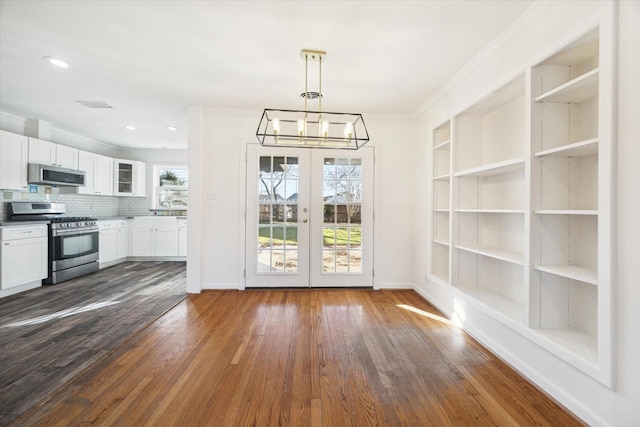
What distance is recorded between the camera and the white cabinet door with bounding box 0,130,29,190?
13.2 feet

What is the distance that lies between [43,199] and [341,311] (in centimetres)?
537

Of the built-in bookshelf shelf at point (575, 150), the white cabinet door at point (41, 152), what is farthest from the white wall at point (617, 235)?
the white cabinet door at point (41, 152)

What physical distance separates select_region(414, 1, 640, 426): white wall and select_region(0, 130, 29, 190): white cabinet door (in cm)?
589

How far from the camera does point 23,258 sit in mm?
3963

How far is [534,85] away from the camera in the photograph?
77.5 inches

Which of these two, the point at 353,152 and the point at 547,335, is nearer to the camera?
the point at 547,335

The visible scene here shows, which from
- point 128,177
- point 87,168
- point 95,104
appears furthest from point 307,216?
point 128,177

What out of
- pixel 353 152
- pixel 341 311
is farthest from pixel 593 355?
pixel 353 152

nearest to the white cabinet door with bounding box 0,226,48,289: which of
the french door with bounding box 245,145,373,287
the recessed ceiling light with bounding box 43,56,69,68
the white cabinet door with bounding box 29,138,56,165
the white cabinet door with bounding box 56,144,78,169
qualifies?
the white cabinet door with bounding box 29,138,56,165

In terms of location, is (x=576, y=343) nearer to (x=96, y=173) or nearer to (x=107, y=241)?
(x=107, y=241)

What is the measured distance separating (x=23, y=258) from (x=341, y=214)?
4.37 meters

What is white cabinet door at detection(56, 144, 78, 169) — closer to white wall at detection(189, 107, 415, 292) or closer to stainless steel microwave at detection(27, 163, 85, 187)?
stainless steel microwave at detection(27, 163, 85, 187)

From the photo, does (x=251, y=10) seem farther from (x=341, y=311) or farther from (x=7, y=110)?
(x=7, y=110)

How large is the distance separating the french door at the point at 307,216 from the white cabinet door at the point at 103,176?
3698 mm
